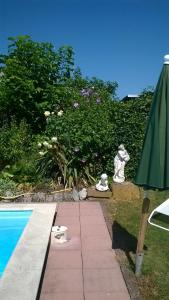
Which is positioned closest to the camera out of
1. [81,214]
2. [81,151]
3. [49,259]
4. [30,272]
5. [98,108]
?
[30,272]

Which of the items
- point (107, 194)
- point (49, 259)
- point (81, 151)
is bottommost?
point (49, 259)

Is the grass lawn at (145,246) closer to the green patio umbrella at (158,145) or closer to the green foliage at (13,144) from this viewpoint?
the green patio umbrella at (158,145)

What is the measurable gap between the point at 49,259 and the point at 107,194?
3.24m

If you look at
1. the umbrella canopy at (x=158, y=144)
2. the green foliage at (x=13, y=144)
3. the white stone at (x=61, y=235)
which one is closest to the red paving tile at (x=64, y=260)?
the white stone at (x=61, y=235)

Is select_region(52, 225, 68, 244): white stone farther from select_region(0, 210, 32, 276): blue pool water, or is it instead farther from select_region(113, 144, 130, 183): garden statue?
select_region(113, 144, 130, 183): garden statue

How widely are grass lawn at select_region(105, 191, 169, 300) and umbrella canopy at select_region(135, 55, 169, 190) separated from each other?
118cm

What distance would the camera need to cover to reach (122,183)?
25.5 ft

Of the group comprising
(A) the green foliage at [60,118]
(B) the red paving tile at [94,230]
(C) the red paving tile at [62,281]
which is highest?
(A) the green foliage at [60,118]

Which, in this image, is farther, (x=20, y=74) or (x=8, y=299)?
(x=20, y=74)

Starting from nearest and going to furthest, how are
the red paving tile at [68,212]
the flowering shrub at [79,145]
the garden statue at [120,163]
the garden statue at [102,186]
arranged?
the red paving tile at [68,212], the garden statue at [102,186], the garden statue at [120,163], the flowering shrub at [79,145]

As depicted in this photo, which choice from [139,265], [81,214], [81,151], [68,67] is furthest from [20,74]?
[139,265]

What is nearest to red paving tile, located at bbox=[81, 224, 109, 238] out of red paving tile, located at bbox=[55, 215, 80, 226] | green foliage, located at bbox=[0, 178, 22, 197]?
red paving tile, located at bbox=[55, 215, 80, 226]

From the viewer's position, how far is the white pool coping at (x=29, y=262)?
343 cm

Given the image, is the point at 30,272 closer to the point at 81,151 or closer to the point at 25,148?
the point at 81,151
